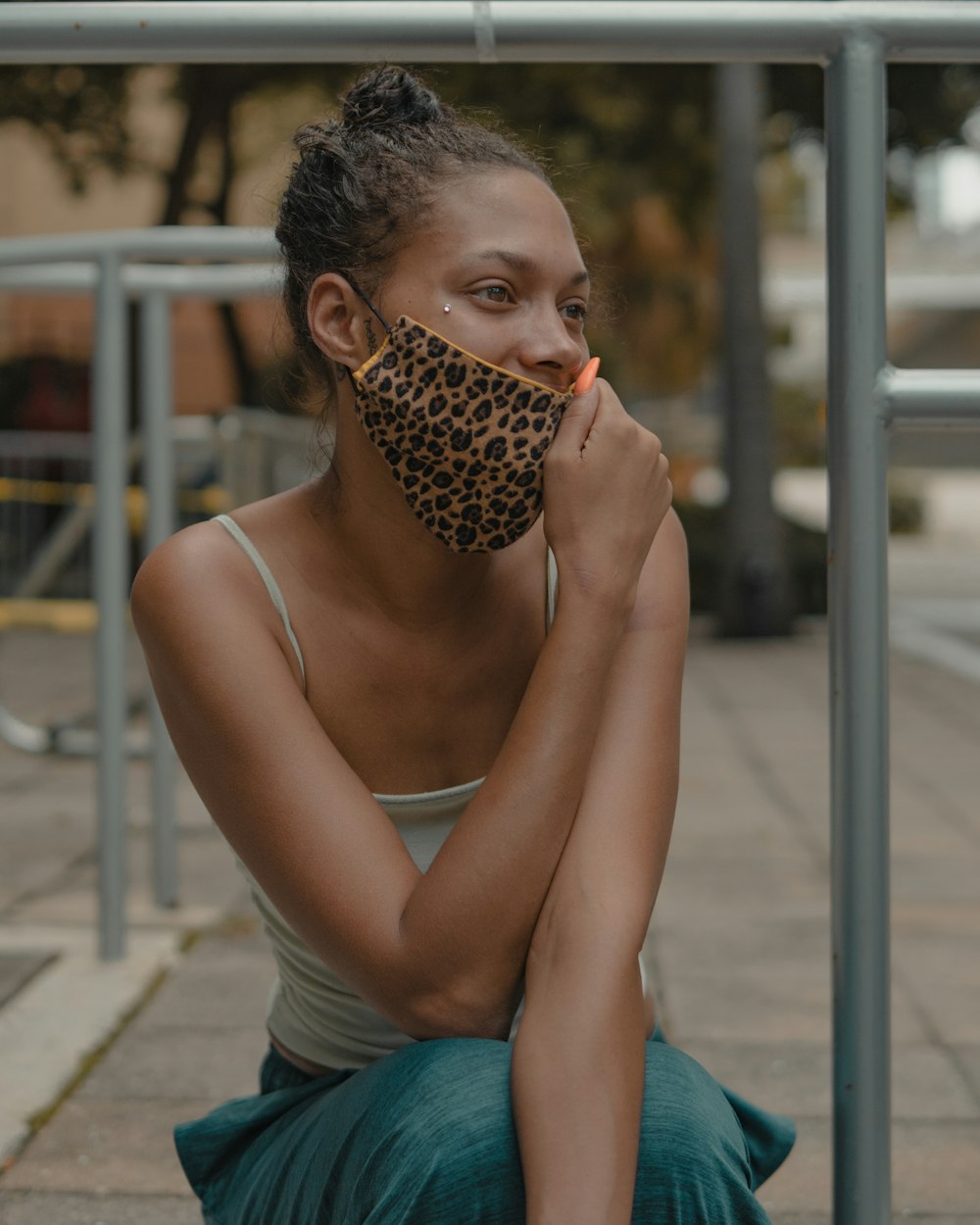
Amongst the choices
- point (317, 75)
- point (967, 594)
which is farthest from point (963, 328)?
point (317, 75)

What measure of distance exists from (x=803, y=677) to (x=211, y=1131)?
21.6ft

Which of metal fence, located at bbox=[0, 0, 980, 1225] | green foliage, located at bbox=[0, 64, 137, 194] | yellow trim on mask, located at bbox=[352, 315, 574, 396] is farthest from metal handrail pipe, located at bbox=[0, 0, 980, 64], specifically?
green foliage, located at bbox=[0, 64, 137, 194]

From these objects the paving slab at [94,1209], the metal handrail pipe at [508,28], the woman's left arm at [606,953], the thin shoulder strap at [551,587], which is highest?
the metal handrail pipe at [508,28]

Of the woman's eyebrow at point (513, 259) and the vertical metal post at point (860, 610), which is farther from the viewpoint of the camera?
the woman's eyebrow at point (513, 259)

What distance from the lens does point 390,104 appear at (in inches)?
65.6

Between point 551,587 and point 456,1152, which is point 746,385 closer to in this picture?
point 551,587

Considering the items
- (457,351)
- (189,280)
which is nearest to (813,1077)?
(457,351)

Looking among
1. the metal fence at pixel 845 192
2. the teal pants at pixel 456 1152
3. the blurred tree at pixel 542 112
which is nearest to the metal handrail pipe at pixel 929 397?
the metal fence at pixel 845 192

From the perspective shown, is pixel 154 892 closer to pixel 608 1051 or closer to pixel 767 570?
pixel 608 1051

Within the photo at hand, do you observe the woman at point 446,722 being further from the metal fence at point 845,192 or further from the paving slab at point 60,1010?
the paving slab at point 60,1010

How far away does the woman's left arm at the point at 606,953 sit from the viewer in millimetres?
1337

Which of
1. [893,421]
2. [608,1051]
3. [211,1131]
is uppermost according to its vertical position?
[893,421]

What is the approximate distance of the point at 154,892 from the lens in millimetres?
3764

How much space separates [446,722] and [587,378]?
41 cm
